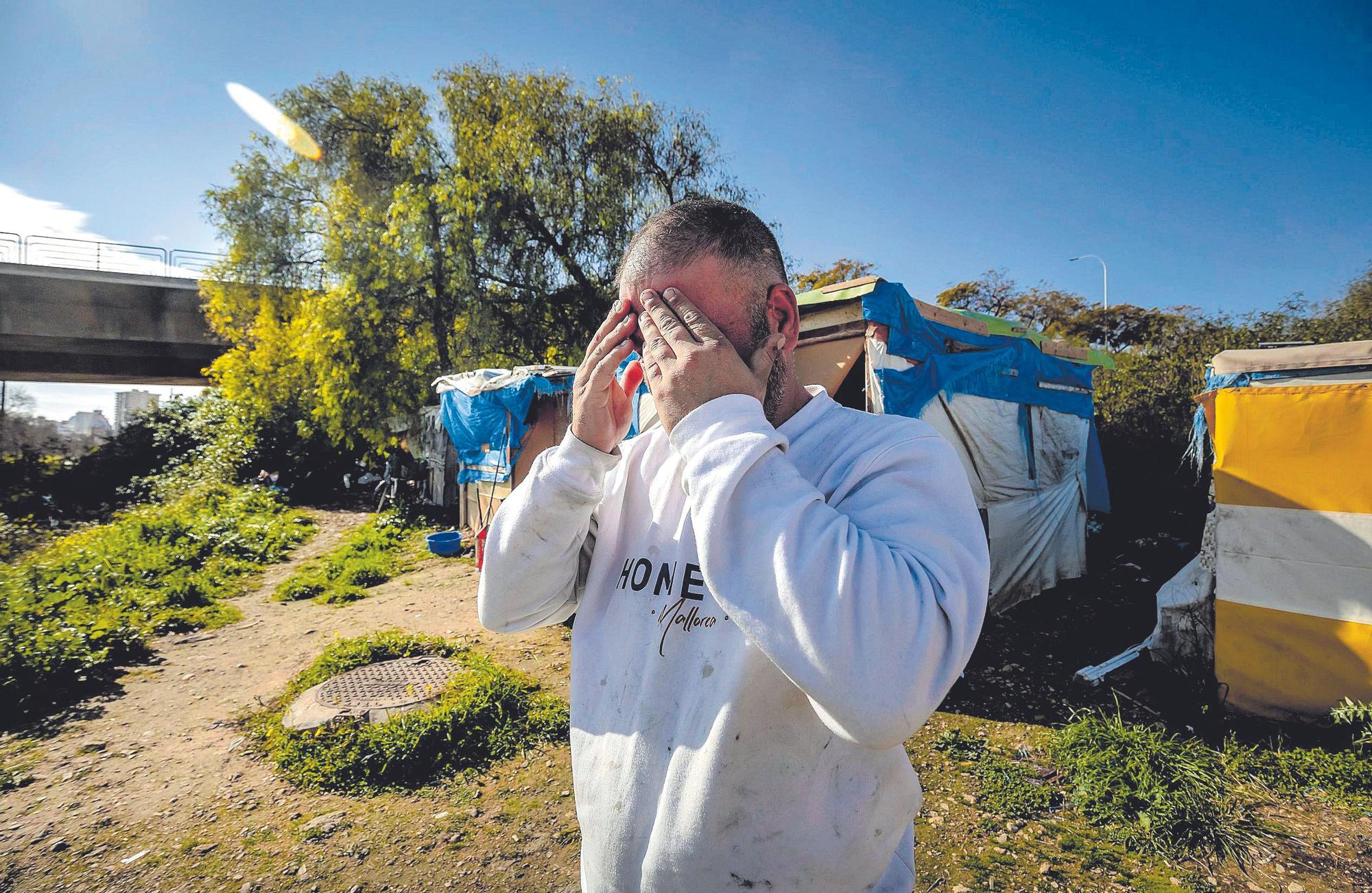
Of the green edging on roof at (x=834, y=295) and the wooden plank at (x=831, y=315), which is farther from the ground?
the green edging on roof at (x=834, y=295)

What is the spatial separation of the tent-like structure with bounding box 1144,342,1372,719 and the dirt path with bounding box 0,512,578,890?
5.18 metres

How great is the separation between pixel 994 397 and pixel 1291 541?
3.10 meters

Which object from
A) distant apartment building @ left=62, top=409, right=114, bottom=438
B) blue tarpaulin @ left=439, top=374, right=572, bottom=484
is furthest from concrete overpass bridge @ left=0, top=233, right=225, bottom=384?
blue tarpaulin @ left=439, top=374, right=572, bottom=484

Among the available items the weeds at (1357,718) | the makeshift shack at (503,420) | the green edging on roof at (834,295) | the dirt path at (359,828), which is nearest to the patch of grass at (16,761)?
the dirt path at (359,828)

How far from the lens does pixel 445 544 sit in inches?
420

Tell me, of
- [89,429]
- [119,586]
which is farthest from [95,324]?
[119,586]

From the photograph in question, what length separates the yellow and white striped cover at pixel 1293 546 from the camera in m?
4.23

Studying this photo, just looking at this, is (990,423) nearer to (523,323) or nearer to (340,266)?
(523,323)

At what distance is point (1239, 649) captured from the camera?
15.3 ft

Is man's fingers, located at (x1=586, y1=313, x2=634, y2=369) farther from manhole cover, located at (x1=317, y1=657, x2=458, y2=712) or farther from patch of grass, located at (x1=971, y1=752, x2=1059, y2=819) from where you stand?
manhole cover, located at (x1=317, y1=657, x2=458, y2=712)

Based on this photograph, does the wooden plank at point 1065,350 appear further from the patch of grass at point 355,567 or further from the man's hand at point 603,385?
the patch of grass at point 355,567

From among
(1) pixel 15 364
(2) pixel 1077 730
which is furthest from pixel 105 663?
(1) pixel 15 364

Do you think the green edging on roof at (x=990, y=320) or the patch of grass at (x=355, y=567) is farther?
the patch of grass at (x=355, y=567)

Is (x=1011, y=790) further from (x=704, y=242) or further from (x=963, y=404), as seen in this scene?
(x=704, y=242)
